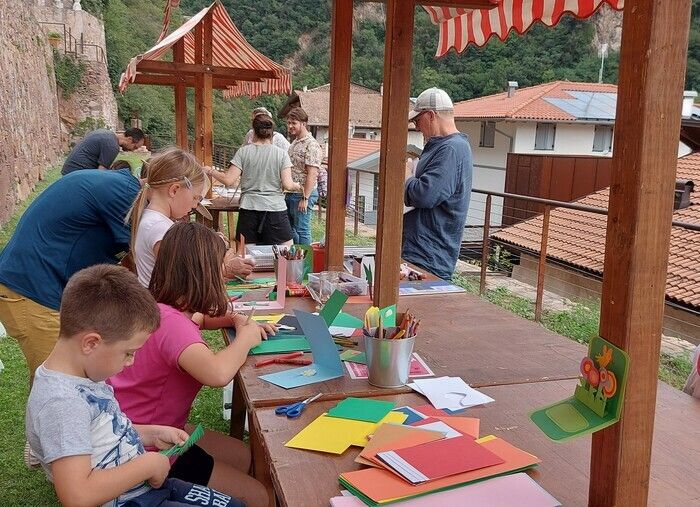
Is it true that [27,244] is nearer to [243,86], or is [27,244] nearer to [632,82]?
[632,82]

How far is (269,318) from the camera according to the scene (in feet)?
6.94

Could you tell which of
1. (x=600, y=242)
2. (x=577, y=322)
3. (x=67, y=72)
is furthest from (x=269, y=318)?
(x=67, y=72)

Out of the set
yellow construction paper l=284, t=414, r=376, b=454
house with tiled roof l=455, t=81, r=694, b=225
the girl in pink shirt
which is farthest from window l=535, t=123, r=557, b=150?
yellow construction paper l=284, t=414, r=376, b=454

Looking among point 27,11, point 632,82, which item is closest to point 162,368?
point 632,82

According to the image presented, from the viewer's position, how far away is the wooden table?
1509mm

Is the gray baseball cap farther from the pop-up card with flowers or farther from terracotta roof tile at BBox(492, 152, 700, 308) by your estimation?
terracotta roof tile at BBox(492, 152, 700, 308)

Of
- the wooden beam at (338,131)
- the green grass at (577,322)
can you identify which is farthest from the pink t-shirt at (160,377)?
the green grass at (577,322)

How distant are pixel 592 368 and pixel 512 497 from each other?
10.2 inches

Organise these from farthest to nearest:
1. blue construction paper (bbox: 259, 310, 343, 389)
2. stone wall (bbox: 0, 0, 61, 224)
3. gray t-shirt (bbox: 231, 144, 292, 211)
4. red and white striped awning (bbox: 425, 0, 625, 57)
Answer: stone wall (bbox: 0, 0, 61, 224), gray t-shirt (bbox: 231, 144, 292, 211), red and white striped awning (bbox: 425, 0, 625, 57), blue construction paper (bbox: 259, 310, 343, 389)

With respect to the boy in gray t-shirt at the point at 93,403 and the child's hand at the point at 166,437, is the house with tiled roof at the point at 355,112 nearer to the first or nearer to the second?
the child's hand at the point at 166,437

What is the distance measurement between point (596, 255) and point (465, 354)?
1030 centimetres

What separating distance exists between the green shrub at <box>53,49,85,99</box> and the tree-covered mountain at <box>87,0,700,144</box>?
5.78 meters

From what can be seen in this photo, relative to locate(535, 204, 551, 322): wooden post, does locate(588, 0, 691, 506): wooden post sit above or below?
above

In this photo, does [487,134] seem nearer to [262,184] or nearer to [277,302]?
[262,184]
